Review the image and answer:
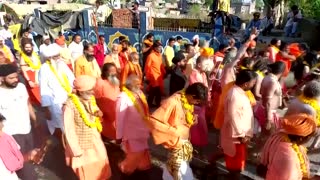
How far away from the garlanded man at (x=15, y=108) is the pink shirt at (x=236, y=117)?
2.41 meters

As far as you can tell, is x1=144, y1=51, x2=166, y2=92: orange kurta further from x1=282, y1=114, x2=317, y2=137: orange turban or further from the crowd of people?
x1=282, y1=114, x2=317, y2=137: orange turban

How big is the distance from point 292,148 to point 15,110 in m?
3.04

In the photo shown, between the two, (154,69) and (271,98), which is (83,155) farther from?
(154,69)

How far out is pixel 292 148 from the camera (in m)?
3.05

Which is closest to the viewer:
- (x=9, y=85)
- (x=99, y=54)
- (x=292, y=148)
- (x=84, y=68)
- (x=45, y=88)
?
(x=292, y=148)

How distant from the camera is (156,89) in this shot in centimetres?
777

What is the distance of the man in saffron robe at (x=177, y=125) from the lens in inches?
149

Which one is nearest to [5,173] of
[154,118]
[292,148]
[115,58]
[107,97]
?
[154,118]

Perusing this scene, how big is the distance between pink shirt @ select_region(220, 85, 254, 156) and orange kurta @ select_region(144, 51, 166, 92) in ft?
11.1

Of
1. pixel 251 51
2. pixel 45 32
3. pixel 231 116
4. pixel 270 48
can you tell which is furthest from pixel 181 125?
pixel 45 32

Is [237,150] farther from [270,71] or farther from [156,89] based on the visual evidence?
[156,89]

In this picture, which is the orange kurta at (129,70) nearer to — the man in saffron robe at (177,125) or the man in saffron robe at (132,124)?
the man in saffron robe at (132,124)

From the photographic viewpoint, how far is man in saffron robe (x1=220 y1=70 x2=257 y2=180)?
4.19 meters

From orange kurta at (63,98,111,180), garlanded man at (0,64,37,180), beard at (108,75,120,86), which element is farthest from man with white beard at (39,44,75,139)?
orange kurta at (63,98,111,180)
